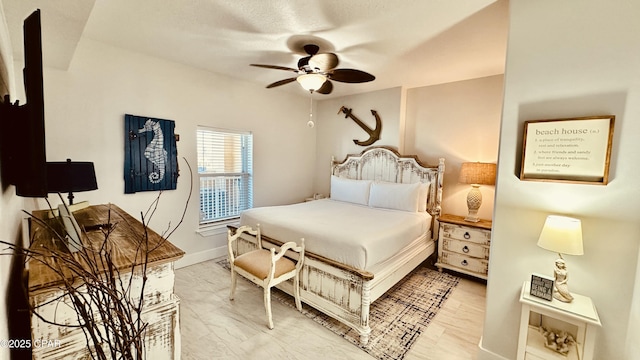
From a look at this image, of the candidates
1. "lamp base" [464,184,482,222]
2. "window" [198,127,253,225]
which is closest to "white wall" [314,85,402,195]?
"lamp base" [464,184,482,222]

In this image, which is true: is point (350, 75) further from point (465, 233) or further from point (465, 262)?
point (465, 262)

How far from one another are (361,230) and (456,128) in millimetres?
2346

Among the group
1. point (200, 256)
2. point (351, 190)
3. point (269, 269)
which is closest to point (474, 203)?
point (351, 190)

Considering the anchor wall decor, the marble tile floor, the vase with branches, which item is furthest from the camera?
the anchor wall decor

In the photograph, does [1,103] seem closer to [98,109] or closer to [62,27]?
[62,27]

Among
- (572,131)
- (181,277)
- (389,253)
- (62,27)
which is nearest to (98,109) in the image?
(62,27)

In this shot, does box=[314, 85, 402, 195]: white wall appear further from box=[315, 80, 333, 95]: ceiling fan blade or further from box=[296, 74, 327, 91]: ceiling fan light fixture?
box=[296, 74, 327, 91]: ceiling fan light fixture

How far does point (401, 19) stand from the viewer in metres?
2.09

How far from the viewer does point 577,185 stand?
4.98 feet

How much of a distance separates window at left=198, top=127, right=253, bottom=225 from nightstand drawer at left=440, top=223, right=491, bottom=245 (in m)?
2.92

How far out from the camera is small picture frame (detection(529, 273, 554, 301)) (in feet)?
4.95

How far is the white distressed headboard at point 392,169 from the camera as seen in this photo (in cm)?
363

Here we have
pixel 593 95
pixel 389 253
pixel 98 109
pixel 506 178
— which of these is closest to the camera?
pixel 593 95

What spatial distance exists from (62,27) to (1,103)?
1.32 meters
